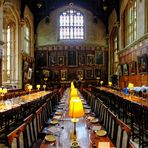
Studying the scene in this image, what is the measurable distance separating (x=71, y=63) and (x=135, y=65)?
11709mm

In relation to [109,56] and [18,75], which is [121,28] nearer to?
[109,56]

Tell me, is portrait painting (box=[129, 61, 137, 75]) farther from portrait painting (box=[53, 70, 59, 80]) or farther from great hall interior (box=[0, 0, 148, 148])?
portrait painting (box=[53, 70, 59, 80])

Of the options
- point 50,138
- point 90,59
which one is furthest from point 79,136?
point 90,59

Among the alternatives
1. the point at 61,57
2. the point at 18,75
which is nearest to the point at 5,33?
the point at 18,75

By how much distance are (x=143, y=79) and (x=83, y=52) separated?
13847 mm

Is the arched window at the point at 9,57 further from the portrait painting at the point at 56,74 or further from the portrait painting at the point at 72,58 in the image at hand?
the portrait painting at the point at 72,58

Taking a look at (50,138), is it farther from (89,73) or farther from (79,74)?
(89,73)

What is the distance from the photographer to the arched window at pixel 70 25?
29.7 metres

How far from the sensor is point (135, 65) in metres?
18.1

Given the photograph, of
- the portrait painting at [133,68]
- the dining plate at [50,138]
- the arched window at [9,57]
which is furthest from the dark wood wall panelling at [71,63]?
the dining plate at [50,138]

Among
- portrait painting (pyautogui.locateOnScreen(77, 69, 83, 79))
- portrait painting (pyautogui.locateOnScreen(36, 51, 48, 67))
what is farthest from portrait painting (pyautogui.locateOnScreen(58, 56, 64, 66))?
portrait painting (pyautogui.locateOnScreen(77, 69, 83, 79))

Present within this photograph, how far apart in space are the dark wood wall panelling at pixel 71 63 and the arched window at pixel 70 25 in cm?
145

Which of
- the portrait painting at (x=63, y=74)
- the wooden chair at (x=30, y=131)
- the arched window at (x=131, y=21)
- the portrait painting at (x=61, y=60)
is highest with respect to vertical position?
the arched window at (x=131, y=21)

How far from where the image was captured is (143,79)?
52.3 ft
